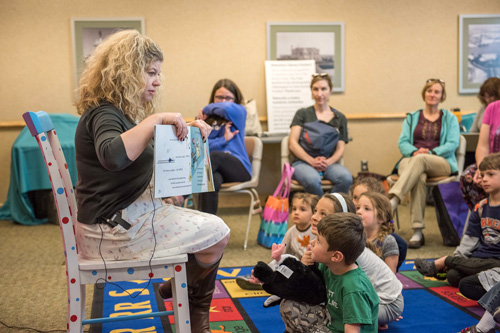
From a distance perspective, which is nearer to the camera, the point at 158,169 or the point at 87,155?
the point at 158,169

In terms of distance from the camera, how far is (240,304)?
9.39 ft

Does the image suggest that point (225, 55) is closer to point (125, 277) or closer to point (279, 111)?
point (279, 111)

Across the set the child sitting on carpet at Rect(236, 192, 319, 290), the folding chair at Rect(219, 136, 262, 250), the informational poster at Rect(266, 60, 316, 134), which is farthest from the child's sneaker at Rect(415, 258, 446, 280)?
the informational poster at Rect(266, 60, 316, 134)

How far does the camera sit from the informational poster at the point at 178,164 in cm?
182

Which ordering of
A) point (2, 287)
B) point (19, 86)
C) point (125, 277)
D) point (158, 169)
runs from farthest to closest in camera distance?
point (19, 86), point (2, 287), point (125, 277), point (158, 169)

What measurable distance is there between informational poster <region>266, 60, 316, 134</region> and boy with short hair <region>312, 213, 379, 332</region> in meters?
4.18

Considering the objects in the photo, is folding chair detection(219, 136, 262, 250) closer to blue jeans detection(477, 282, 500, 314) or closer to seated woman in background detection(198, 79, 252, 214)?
seated woman in background detection(198, 79, 252, 214)

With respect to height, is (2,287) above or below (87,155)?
below

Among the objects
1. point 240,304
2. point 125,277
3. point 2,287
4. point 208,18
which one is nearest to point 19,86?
point 208,18

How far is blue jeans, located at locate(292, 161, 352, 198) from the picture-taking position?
14.3 ft

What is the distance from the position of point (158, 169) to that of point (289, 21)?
4756 millimetres

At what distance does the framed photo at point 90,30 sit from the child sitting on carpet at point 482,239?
4014mm

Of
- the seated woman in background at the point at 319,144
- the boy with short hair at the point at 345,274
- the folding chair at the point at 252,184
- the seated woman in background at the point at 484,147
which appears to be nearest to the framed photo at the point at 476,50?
the seated woman in background at the point at 319,144

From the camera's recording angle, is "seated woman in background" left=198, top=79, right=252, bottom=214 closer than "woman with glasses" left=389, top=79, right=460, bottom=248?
Yes
